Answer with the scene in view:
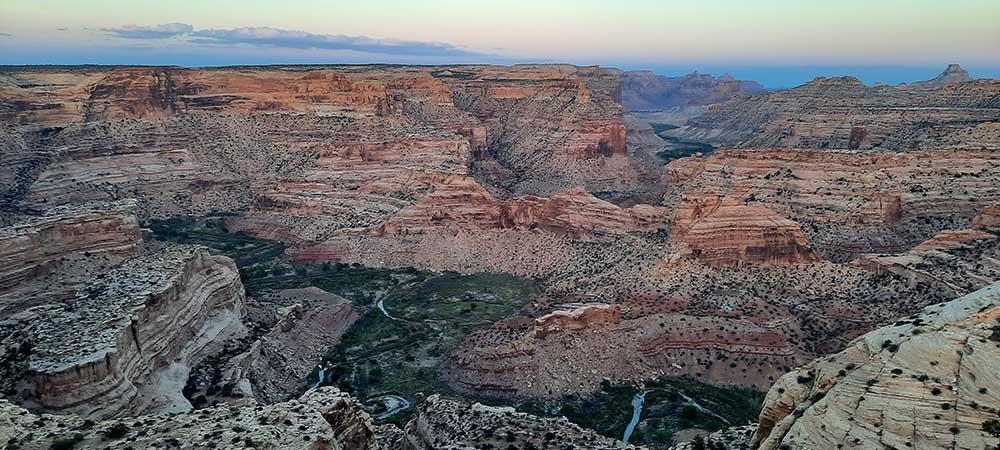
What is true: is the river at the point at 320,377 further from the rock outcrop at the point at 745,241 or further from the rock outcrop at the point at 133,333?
the rock outcrop at the point at 745,241

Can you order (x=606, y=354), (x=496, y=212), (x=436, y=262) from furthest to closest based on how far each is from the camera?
(x=496, y=212) → (x=436, y=262) → (x=606, y=354)

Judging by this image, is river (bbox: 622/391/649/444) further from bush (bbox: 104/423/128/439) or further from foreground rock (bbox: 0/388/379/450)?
bush (bbox: 104/423/128/439)

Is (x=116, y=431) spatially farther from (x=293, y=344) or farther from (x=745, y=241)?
(x=745, y=241)

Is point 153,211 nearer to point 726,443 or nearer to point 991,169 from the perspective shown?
point 726,443

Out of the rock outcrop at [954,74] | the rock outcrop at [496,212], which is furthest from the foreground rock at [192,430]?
the rock outcrop at [954,74]

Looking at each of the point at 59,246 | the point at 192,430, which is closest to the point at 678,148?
the point at 59,246

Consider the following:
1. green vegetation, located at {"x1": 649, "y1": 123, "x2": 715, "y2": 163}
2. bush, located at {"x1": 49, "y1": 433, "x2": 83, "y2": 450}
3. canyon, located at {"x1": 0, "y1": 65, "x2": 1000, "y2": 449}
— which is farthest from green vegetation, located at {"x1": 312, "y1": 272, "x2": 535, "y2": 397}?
green vegetation, located at {"x1": 649, "y1": 123, "x2": 715, "y2": 163}

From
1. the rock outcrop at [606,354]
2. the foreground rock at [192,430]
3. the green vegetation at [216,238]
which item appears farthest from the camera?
the green vegetation at [216,238]
